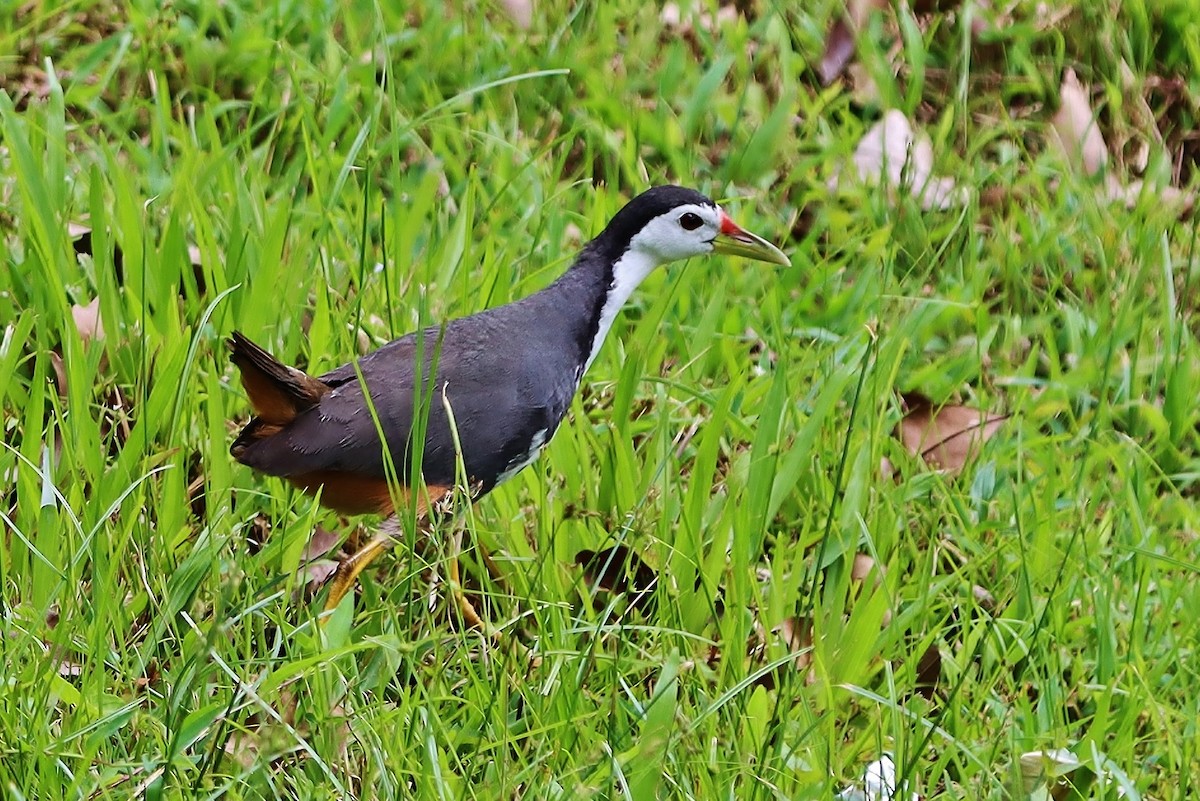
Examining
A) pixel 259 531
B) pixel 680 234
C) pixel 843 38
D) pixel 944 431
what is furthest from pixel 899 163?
pixel 259 531


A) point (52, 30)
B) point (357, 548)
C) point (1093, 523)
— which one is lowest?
point (1093, 523)

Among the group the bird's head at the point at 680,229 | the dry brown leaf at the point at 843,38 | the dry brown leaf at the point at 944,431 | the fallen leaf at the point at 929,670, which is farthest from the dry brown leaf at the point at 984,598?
the dry brown leaf at the point at 843,38

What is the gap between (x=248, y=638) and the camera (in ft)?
9.00

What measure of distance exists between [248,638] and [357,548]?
794 mm

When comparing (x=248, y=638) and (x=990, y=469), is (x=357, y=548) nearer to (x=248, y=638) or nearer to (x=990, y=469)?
(x=248, y=638)

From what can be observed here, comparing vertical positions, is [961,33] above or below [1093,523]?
above

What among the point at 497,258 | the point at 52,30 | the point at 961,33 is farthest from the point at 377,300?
the point at 961,33

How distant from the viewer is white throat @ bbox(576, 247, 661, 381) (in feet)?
11.7

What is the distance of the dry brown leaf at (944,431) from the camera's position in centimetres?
386

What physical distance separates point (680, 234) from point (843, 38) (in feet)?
5.98

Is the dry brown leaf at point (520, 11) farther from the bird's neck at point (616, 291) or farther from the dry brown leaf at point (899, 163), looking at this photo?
the bird's neck at point (616, 291)

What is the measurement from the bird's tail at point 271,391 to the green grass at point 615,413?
0.44 ft

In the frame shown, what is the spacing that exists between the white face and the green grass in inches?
9.1

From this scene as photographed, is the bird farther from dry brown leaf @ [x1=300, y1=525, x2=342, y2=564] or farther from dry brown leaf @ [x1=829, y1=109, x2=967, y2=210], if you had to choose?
dry brown leaf @ [x1=829, y1=109, x2=967, y2=210]
